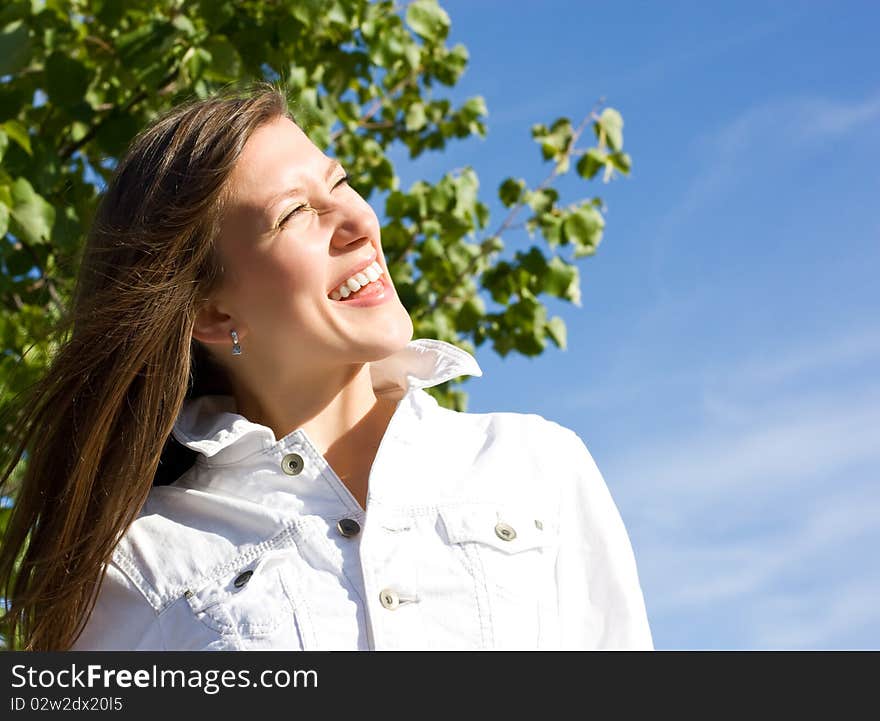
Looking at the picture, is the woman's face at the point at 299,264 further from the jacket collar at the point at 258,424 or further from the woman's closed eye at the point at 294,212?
the jacket collar at the point at 258,424

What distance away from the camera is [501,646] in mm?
1479

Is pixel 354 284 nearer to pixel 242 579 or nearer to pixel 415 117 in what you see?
pixel 242 579

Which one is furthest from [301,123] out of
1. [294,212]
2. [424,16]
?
[424,16]

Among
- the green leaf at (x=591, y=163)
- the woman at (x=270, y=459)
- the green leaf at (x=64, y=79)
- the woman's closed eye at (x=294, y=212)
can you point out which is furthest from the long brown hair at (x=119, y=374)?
the green leaf at (x=591, y=163)

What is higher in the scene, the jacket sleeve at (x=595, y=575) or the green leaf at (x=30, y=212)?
the green leaf at (x=30, y=212)

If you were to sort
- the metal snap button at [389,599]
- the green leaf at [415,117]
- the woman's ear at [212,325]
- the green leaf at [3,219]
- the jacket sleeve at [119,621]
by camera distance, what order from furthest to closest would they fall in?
the green leaf at [415,117] < the green leaf at [3,219] < the woman's ear at [212,325] < the jacket sleeve at [119,621] < the metal snap button at [389,599]

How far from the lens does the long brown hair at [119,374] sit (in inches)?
66.3

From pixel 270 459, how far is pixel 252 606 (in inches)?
8.9

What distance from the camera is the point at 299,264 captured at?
1.63 meters

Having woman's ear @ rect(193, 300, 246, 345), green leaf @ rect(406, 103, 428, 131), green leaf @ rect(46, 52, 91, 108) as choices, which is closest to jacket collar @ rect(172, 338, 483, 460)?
woman's ear @ rect(193, 300, 246, 345)

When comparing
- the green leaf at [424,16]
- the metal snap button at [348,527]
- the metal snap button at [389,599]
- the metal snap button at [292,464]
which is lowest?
the metal snap button at [389,599]
